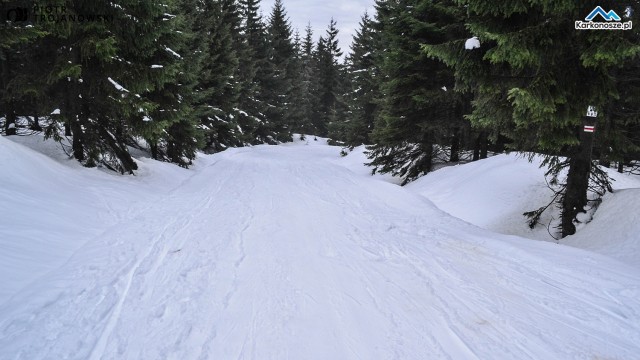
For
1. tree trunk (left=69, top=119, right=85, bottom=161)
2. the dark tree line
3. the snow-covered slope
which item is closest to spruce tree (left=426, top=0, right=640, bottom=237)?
the snow-covered slope

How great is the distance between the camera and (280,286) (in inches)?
189

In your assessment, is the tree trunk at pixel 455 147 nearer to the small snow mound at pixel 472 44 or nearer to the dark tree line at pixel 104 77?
the small snow mound at pixel 472 44

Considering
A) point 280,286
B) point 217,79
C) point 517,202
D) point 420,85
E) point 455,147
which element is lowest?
point 280,286

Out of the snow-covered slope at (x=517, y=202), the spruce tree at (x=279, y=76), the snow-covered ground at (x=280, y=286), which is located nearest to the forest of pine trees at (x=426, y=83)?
the snow-covered slope at (x=517, y=202)

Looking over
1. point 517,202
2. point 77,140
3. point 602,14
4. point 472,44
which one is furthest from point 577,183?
point 77,140

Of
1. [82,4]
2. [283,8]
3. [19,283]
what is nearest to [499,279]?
[19,283]

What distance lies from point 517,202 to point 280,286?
7204 millimetres

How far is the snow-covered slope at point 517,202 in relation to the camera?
21.4 feet

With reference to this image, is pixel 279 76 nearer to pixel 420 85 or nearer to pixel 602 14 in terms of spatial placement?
pixel 420 85

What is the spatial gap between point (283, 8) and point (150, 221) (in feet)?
159

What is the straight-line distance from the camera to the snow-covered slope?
6.51m

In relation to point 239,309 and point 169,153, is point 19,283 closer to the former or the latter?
point 239,309

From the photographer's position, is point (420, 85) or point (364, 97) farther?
point (364, 97)

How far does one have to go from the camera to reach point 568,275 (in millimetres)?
5180
